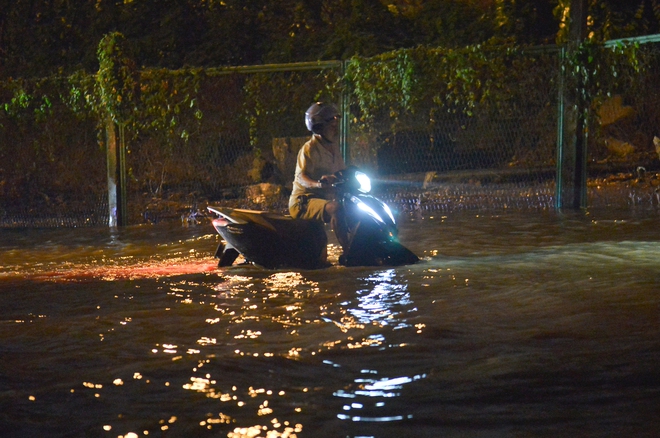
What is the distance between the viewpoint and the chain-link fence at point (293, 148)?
42.0 feet

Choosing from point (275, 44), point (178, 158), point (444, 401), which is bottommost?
point (444, 401)

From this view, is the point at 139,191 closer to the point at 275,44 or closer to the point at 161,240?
the point at 161,240

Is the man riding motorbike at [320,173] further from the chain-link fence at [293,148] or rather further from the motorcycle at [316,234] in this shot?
the chain-link fence at [293,148]

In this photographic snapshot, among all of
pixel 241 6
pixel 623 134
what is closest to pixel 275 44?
pixel 241 6

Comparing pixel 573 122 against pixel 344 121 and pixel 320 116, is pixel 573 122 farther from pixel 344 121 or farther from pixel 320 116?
pixel 320 116

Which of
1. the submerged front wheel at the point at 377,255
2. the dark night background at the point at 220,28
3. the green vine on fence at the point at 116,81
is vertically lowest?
the submerged front wheel at the point at 377,255

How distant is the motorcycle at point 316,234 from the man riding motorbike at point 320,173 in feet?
0.28

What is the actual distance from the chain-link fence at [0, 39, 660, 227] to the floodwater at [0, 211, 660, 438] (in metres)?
4.24

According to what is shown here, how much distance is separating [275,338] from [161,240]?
18.7 feet

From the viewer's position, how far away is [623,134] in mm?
16578

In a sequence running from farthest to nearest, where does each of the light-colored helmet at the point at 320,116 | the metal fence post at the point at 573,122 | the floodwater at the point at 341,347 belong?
1. the metal fence post at the point at 573,122
2. the light-colored helmet at the point at 320,116
3. the floodwater at the point at 341,347

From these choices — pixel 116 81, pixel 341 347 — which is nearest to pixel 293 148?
pixel 116 81

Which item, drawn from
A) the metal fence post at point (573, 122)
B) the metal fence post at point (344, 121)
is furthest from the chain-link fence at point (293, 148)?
the metal fence post at point (573, 122)

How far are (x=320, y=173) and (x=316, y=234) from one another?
560 millimetres
